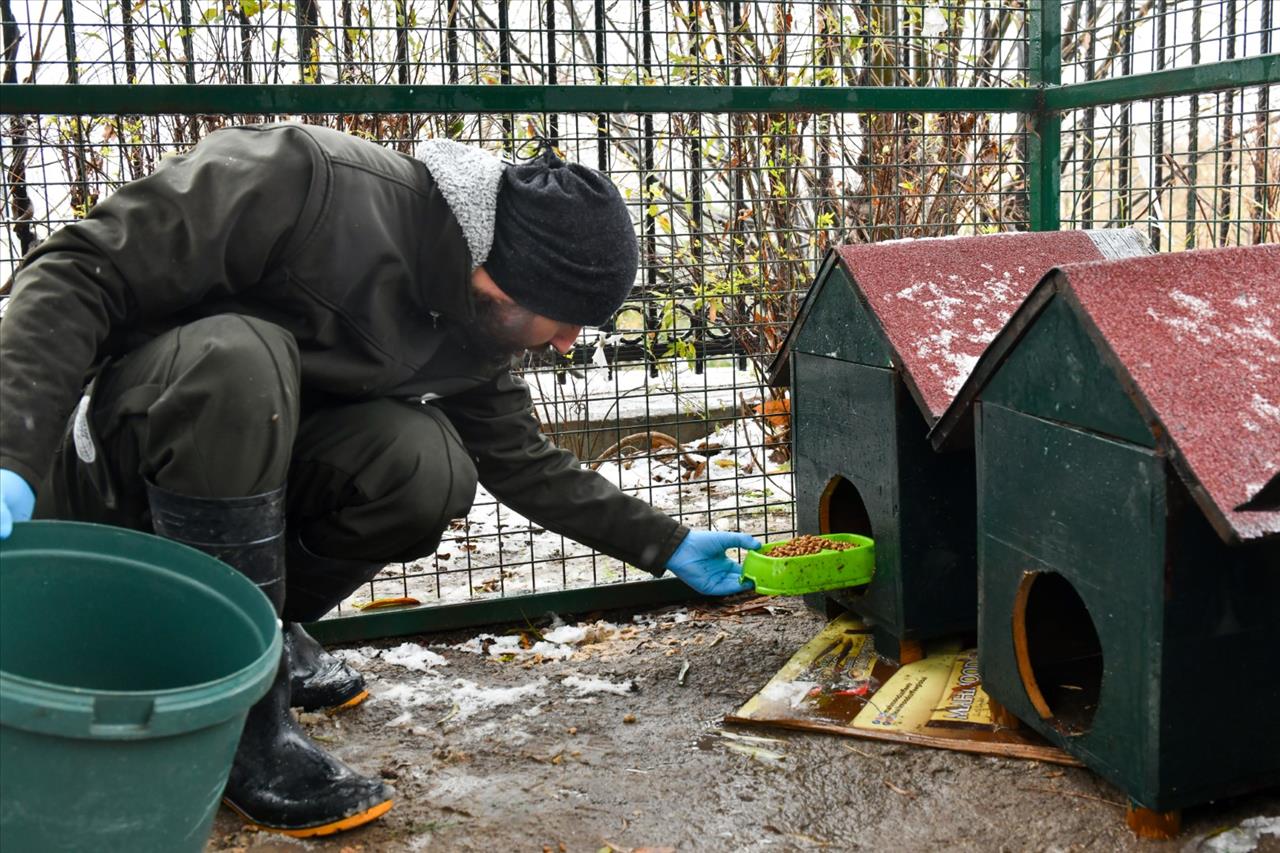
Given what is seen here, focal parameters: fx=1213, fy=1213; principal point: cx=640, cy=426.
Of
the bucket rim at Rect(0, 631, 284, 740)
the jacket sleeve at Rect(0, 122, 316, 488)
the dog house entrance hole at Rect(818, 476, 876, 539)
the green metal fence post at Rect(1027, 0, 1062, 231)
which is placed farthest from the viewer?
the green metal fence post at Rect(1027, 0, 1062, 231)

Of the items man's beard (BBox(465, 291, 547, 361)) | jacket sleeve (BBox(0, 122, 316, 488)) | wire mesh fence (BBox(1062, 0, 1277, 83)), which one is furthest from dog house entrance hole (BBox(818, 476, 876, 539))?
jacket sleeve (BBox(0, 122, 316, 488))

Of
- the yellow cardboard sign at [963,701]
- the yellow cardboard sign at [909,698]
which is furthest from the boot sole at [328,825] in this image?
the yellow cardboard sign at [963,701]

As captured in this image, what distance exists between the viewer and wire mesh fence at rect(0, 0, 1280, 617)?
3.56 metres

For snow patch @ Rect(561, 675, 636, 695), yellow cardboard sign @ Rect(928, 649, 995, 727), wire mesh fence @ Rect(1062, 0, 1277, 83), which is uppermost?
wire mesh fence @ Rect(1062, 0, 1277, 83)

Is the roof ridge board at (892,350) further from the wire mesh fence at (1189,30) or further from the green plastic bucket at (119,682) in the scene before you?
the green plastic bucket at (119,682)

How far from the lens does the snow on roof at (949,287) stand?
260 cm

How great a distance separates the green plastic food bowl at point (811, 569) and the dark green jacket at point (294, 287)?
0.24 meters

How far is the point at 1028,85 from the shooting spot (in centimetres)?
356

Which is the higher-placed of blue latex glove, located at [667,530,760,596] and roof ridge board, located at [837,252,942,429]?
roof ridge board, located at [837,252,942,429]

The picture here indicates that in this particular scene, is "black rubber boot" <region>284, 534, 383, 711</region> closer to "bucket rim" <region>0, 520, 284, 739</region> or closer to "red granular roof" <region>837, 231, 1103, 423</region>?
"bucket rim" <region>0, 520, 284, 739</region>

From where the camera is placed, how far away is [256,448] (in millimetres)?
1972

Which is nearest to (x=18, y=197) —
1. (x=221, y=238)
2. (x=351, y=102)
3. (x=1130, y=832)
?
(x=351, y=102)

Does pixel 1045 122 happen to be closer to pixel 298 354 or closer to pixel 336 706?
A: pixel 298 354

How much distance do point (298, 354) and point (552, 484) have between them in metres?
0.76
